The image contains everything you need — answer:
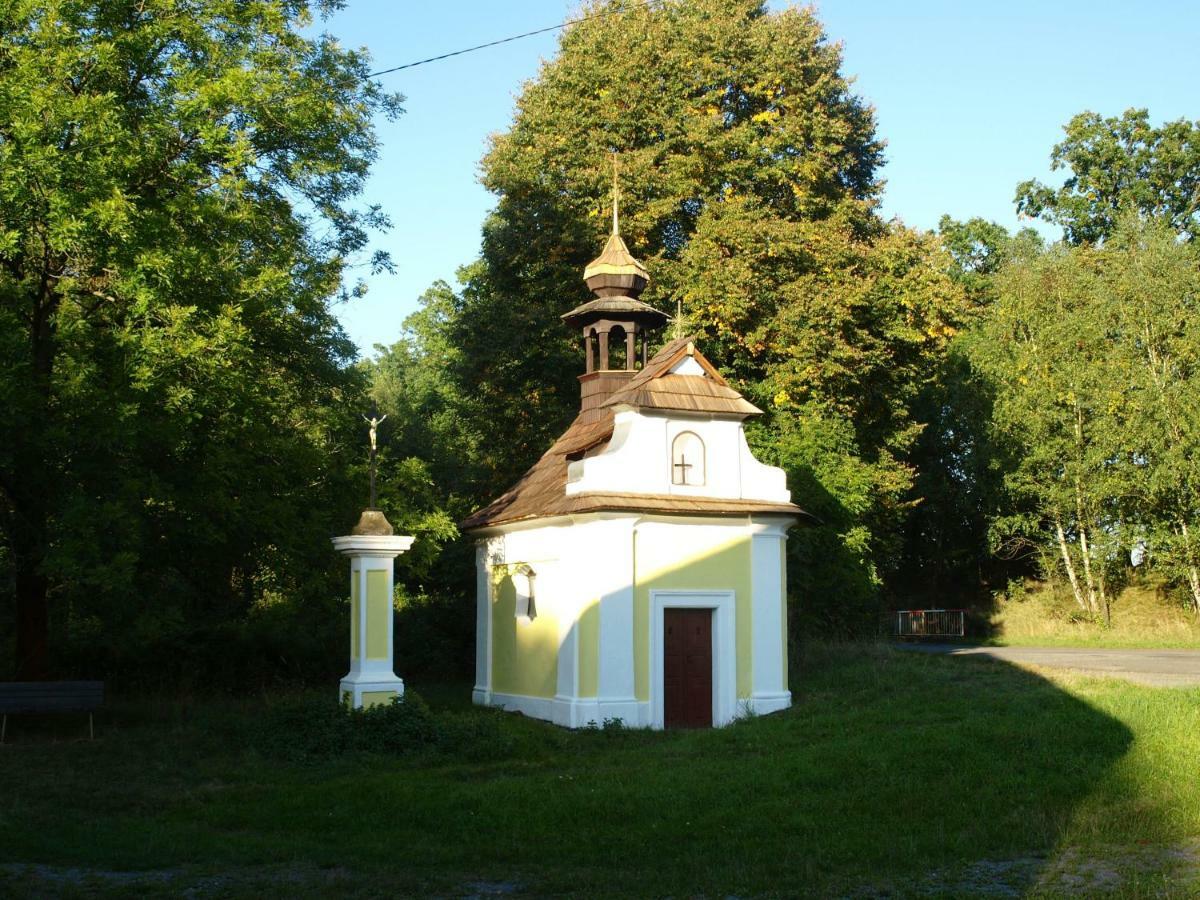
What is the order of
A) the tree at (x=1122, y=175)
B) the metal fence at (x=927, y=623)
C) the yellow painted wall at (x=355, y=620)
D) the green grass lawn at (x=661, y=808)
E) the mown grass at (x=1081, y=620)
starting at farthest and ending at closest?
the tree at (x=1122, y=175) < the metal fence at (x=927, y=623) < the mown grass at (x=1081, y=620) < the yellow painted wall at (x=355, y=620) < the green grass lawn at (x=661, y=808)

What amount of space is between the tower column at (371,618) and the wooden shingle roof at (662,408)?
279 centimetres

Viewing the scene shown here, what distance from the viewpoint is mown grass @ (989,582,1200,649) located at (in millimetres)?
29531

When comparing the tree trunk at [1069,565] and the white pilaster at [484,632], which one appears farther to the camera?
the tree trunk at [1069,565]

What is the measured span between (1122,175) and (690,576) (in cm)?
3437

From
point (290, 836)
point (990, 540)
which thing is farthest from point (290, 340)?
point (990, 540)

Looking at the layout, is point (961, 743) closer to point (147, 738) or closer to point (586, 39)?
point (147, 738)

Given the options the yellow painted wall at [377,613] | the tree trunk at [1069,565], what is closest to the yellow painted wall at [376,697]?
the yellow painted wall at [377,613]

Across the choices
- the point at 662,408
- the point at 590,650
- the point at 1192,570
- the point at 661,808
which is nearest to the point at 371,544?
the point at 590,650

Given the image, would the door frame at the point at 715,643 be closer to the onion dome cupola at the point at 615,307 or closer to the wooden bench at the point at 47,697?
the onion dome cupola at the point at 615,307

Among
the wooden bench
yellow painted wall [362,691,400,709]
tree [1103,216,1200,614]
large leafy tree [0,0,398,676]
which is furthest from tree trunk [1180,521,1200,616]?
the wooden bench

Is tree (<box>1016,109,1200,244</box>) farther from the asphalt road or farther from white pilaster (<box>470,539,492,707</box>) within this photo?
white pilaster (<box>470,539,492,707</box>)

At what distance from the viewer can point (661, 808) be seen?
1021 centimetres

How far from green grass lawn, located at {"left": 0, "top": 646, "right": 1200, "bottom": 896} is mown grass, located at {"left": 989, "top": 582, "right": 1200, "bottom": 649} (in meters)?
15.6

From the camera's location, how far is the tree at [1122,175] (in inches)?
1670
